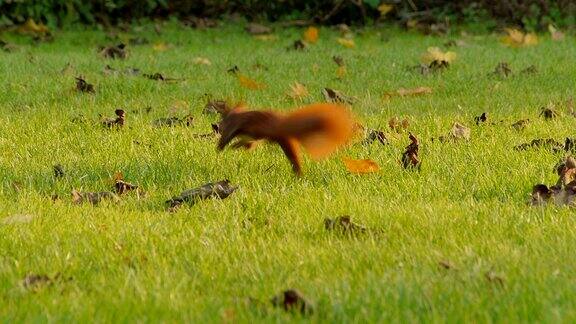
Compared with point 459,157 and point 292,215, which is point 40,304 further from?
point 459,157

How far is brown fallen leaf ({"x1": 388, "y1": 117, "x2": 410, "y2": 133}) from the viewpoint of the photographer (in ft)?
17.0

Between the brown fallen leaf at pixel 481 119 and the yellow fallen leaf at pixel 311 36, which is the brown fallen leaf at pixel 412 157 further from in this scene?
the yellow fallen leaf at pixel 311 36

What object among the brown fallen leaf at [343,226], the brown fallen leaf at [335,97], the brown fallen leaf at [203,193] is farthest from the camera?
the brown fallen leaf at [335,97]

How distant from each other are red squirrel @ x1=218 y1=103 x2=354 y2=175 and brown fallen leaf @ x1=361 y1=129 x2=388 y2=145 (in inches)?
33.6

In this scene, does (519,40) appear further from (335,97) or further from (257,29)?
(335,97)

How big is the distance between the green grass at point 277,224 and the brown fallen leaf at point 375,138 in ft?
0.33

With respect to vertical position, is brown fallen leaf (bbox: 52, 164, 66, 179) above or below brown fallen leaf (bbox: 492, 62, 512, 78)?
above

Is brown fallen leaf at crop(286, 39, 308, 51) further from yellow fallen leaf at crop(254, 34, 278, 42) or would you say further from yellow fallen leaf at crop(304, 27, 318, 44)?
yellow fallen leaf at crop(254, 34, 278, 42)

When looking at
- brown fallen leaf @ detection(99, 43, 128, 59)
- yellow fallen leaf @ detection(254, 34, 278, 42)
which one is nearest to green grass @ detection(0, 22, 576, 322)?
brown fallen leaf @ detection(99, 43, 128, 59)

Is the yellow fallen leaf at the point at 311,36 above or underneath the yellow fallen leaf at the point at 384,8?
underneath

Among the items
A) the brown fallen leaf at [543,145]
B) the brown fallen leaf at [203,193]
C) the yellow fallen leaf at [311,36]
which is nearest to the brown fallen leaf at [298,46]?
the yellow fallen leaf at [311,36]

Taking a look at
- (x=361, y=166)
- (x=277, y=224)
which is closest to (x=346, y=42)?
(x=361, y=166)

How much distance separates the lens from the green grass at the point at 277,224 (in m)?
2.53

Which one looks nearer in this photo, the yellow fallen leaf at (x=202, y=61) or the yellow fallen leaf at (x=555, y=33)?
the yellow fallen leaf at (x=202, y=61)
